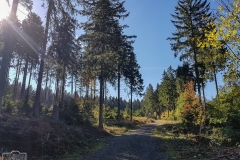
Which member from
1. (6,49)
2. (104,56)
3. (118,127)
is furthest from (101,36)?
(118,127)

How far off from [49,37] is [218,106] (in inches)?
612

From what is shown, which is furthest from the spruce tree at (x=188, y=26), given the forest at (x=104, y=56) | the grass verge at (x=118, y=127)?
the grass verge at (x=118, y=127)

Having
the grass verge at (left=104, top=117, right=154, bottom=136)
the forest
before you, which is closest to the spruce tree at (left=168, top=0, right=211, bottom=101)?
the forest

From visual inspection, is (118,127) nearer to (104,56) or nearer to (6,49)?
(104,56)

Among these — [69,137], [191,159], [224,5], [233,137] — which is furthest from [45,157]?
[233,137]

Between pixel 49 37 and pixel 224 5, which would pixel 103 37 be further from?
pixel 224 5

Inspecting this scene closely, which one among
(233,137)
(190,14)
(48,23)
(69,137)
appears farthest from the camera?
(190,14)

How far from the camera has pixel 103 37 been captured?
19953 millimetres

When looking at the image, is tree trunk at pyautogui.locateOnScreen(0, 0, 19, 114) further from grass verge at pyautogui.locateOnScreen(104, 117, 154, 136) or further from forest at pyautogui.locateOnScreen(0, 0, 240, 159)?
grass verge at pyautogui.locateOnScreen(104, 117, 154, 136)

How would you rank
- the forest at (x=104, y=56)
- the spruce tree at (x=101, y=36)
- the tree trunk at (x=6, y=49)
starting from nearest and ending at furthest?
the forest at (x=104, y=56) < the tree trunk at (x=6, y=49) < the spruce tree at (x=101, y=36)

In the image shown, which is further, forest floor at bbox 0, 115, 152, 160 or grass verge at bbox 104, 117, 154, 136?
grass verge at bbox 104, 117, 154, 136

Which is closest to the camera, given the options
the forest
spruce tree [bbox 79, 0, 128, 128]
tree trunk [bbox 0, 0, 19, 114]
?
the forest

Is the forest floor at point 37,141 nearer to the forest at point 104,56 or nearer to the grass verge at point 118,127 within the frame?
the forest at point 104,56

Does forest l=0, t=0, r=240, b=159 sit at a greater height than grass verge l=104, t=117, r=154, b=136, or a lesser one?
greater
